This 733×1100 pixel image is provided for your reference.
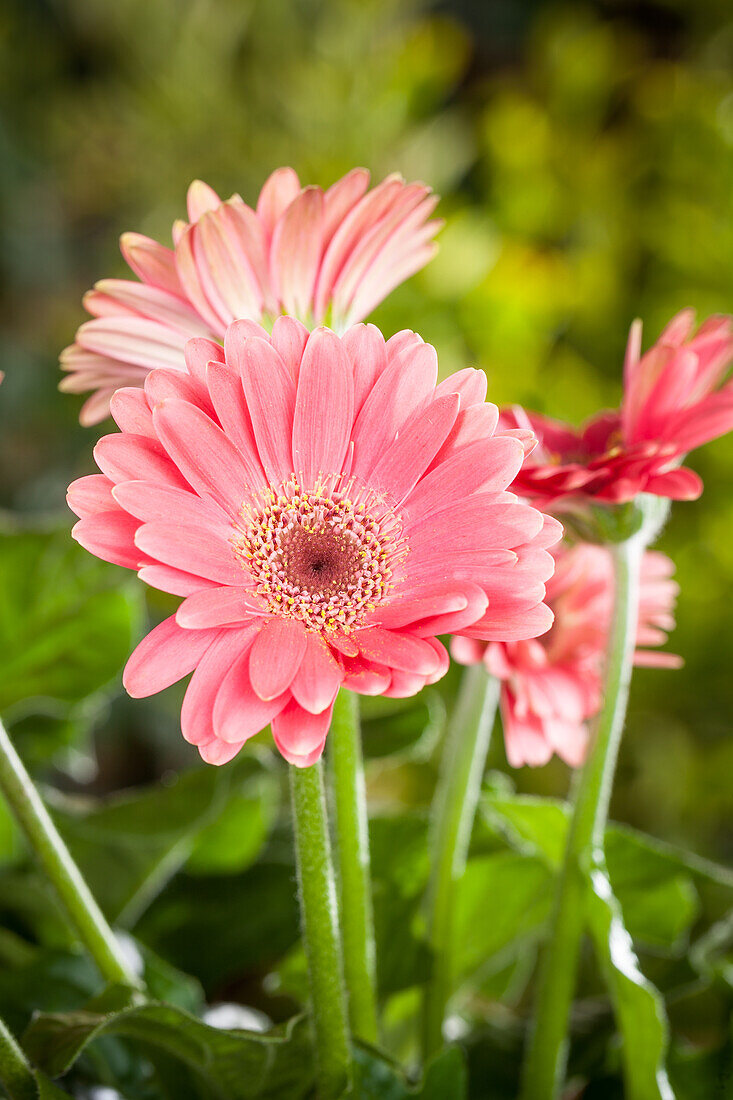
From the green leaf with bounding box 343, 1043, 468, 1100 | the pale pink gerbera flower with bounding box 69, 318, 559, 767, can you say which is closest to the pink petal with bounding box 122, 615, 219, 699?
the pale pink gerbera flower with bounding box 69, 318, 559, 767

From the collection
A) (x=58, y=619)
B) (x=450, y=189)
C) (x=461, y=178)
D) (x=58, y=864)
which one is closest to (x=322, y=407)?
(x=58, y=864)

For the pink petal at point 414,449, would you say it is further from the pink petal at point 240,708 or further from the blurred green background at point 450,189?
the blurred green background at point 450,189

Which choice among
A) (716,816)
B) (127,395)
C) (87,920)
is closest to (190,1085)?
(87,920)

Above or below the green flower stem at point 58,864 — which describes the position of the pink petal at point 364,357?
above

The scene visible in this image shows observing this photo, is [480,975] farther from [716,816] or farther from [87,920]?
[716,816]

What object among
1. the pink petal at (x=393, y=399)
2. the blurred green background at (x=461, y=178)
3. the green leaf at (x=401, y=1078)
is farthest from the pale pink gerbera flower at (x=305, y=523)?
the blurred green background at (x=461, y=178)
